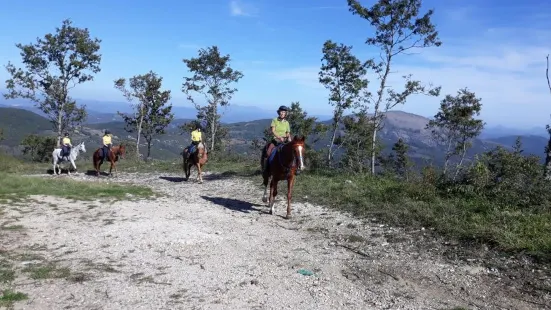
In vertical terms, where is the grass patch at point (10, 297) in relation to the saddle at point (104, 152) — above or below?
below

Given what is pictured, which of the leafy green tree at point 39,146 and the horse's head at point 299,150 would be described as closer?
the horse's head at point 299,150

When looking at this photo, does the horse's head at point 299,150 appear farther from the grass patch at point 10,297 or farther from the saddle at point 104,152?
the saddle at point 104,152

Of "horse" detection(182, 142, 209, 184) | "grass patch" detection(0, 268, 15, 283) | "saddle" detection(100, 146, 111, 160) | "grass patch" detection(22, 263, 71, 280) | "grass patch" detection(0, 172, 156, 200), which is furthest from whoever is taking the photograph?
"saddle" detection(100, 146, 111, 160)

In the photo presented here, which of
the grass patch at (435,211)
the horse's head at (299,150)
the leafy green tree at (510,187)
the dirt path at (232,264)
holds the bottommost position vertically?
the dirt path at (232,264)

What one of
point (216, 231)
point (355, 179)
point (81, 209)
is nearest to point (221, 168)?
point (355, 179)

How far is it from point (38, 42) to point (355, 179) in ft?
113

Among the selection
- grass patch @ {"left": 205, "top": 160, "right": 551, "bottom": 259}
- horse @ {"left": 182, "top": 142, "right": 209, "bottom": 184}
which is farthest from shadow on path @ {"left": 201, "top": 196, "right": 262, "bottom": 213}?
horse @ {"left": 182, "top": 142, "right": 209, "bottom": 184}

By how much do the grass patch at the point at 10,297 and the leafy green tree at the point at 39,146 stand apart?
49524mm

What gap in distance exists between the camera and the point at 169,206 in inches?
496

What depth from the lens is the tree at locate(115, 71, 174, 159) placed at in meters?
45.8

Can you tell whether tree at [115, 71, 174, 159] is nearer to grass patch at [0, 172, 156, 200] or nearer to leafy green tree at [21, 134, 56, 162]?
leafy green tree at [21, 134, 56, 162]

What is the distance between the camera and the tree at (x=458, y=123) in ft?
135

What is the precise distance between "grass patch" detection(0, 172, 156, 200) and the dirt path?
1950 millimetres

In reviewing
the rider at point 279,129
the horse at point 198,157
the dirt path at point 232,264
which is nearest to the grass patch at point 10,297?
the dirt path at point 232,264
